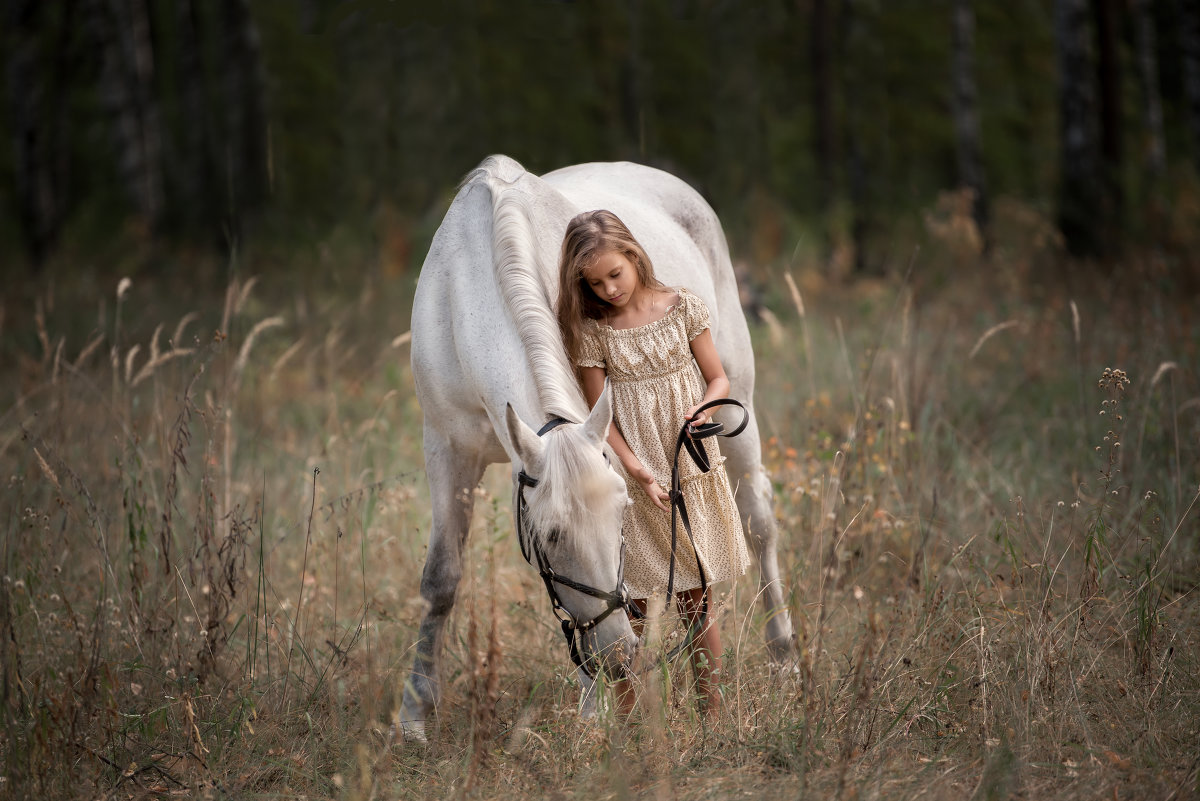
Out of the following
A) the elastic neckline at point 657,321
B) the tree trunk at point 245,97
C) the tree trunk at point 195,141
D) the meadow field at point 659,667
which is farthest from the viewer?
the tree trunk at point 195,141

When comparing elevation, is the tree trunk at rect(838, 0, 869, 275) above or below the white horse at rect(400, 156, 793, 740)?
above

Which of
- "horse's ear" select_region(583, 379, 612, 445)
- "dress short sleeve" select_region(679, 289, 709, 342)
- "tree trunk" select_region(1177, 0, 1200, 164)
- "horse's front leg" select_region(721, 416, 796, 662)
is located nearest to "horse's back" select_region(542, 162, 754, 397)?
"horse's front leg" select_region(721, 416, 796, 662)

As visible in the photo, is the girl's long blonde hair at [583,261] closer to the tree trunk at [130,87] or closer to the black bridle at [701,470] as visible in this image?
the black bridle at [701,470]

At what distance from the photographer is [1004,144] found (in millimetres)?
21812

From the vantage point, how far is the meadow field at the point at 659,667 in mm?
2463

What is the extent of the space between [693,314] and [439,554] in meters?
1.14

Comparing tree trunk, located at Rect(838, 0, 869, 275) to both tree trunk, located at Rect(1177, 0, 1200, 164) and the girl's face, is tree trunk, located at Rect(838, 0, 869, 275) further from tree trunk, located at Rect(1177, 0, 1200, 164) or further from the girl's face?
the girl's face

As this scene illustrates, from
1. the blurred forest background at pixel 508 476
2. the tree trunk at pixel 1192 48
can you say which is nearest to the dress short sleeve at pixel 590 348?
the blurred forest background at pixel 508 476

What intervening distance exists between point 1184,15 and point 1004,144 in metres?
11.9

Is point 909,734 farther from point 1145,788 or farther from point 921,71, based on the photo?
point 921,71

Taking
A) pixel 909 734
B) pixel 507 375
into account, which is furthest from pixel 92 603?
pixel 909 734

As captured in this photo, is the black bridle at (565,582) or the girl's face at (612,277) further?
the girl's face at (612,277)

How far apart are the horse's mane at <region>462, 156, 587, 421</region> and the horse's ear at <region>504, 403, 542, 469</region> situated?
11cm

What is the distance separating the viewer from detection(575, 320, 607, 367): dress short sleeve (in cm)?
276
